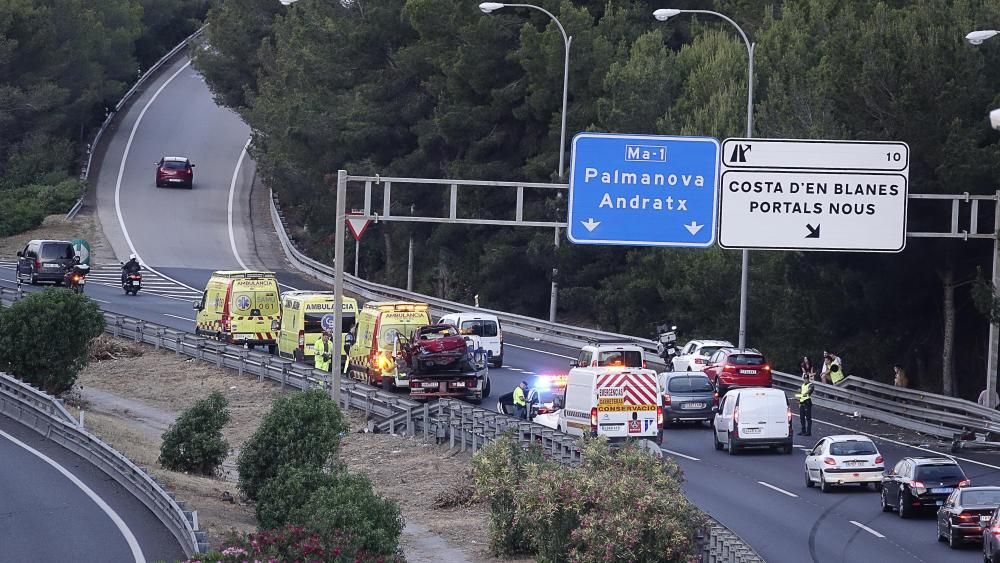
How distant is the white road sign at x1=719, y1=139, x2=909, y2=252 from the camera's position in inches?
849

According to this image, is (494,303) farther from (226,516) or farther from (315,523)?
(315,523)

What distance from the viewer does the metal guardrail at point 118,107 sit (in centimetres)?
8500

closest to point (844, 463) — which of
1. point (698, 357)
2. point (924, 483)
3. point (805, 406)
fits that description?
point (924, 483)

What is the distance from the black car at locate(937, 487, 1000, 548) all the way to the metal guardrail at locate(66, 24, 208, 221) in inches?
2583

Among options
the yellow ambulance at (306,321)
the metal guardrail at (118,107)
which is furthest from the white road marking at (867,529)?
the metal guardrail at (118,107)

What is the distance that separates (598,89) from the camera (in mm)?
64625

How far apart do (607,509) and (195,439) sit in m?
13.6

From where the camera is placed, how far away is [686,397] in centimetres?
3841

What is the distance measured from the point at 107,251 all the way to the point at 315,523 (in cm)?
5969

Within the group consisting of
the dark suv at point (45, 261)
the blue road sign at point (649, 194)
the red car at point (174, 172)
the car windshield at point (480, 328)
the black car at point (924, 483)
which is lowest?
the black car at point (924, 483)

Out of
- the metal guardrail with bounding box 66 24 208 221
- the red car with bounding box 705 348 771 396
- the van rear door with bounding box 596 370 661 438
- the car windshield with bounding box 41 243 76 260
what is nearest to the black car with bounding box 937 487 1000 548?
the van rear door with bounding box 596 370 661 438

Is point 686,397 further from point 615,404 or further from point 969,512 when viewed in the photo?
point 969,512

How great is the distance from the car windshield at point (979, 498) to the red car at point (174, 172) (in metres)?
72.3

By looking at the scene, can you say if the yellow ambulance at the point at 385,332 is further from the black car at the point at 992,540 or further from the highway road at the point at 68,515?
the black car at the point at 992,540
